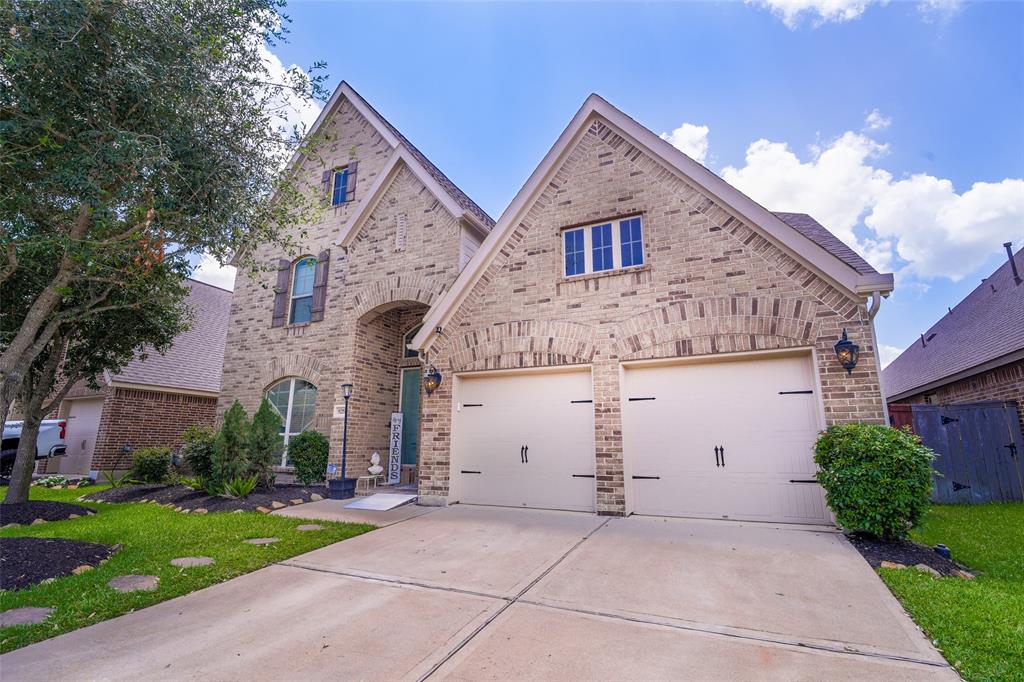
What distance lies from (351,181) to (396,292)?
447 cm

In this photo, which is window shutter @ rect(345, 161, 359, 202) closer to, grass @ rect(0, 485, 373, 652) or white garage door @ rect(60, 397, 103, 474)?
grass @ rect(0, 485, 373, 652)

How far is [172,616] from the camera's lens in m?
3.62

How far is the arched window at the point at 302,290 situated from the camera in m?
12.6

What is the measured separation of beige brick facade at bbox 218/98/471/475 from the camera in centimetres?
1070

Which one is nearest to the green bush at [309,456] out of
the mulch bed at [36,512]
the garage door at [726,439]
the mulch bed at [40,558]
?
the mulch bed at [36,512]

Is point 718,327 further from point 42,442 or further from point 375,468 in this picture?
point 42,442

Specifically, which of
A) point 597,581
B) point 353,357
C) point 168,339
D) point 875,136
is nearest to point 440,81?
point 353,357

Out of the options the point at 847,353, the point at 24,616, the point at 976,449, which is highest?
the point at 847,353

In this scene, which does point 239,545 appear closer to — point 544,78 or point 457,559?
point 457,559

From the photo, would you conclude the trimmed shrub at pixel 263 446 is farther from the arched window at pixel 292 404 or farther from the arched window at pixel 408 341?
the arched window at pixel 408 341

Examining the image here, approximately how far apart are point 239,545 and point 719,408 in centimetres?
691

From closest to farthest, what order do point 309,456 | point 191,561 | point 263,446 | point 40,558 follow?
point 40,558 < point 191,561 < point 263,446 < point 309,456

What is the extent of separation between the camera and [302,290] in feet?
42.2

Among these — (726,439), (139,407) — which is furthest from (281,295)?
(726,439)
